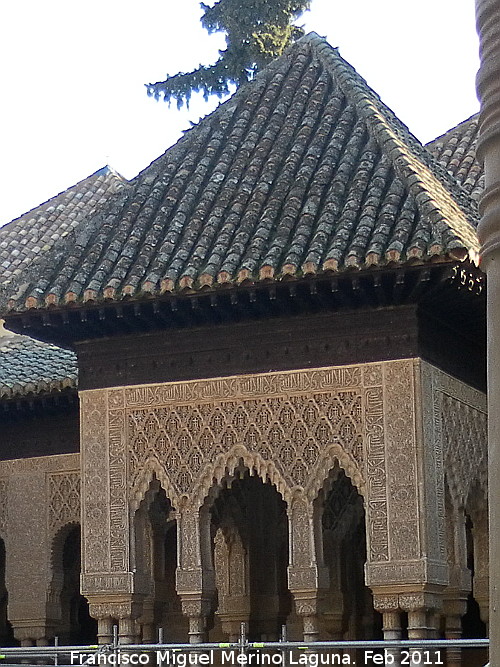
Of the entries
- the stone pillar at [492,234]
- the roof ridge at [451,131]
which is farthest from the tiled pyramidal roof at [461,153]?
the stone pillar at [492,234]

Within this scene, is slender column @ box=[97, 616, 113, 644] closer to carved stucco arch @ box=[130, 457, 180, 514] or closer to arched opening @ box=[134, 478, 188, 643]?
arched opening @ box=[134, 478, 188, 643]

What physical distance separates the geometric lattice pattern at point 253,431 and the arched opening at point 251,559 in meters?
1.46

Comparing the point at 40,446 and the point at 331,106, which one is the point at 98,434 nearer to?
the point at 40,446

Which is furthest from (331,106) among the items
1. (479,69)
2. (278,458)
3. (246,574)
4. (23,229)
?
(479,69)

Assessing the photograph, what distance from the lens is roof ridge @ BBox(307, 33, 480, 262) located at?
10.8m

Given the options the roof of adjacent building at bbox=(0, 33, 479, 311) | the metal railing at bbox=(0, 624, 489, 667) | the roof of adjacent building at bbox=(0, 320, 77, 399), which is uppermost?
the roof of adjacent building at bbox=(0, 33, 479, 311)

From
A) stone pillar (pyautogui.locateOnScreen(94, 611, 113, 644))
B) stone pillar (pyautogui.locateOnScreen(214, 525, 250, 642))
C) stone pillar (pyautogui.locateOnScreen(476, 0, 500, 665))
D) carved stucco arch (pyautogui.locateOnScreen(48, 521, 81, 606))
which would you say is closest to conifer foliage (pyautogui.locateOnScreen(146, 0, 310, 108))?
carved stucco arch (pyautogui.locateOnScreen(48, 521, 81, 606))

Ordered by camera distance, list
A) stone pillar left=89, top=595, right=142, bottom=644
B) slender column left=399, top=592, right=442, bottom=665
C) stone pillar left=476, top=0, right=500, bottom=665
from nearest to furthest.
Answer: stone pillar left=476, top=0, right=500, bottom=665 < slender column left=399, top=592, right=442, bottom=665 < stone pillar left=89, top=595, right=142, bottom=644

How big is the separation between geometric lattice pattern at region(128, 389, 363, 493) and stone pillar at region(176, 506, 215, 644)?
0.92 ft

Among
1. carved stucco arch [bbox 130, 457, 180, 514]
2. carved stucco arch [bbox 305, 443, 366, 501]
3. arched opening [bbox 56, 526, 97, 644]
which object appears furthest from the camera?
arched opening [bbox 56, 526, 97, 644]

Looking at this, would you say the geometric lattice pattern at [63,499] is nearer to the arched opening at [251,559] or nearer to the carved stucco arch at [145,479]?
the arched opening at [251,559]

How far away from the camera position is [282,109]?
1294cm

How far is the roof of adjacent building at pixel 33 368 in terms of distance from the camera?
13734mm

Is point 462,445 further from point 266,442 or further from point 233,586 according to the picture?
point 233,586
